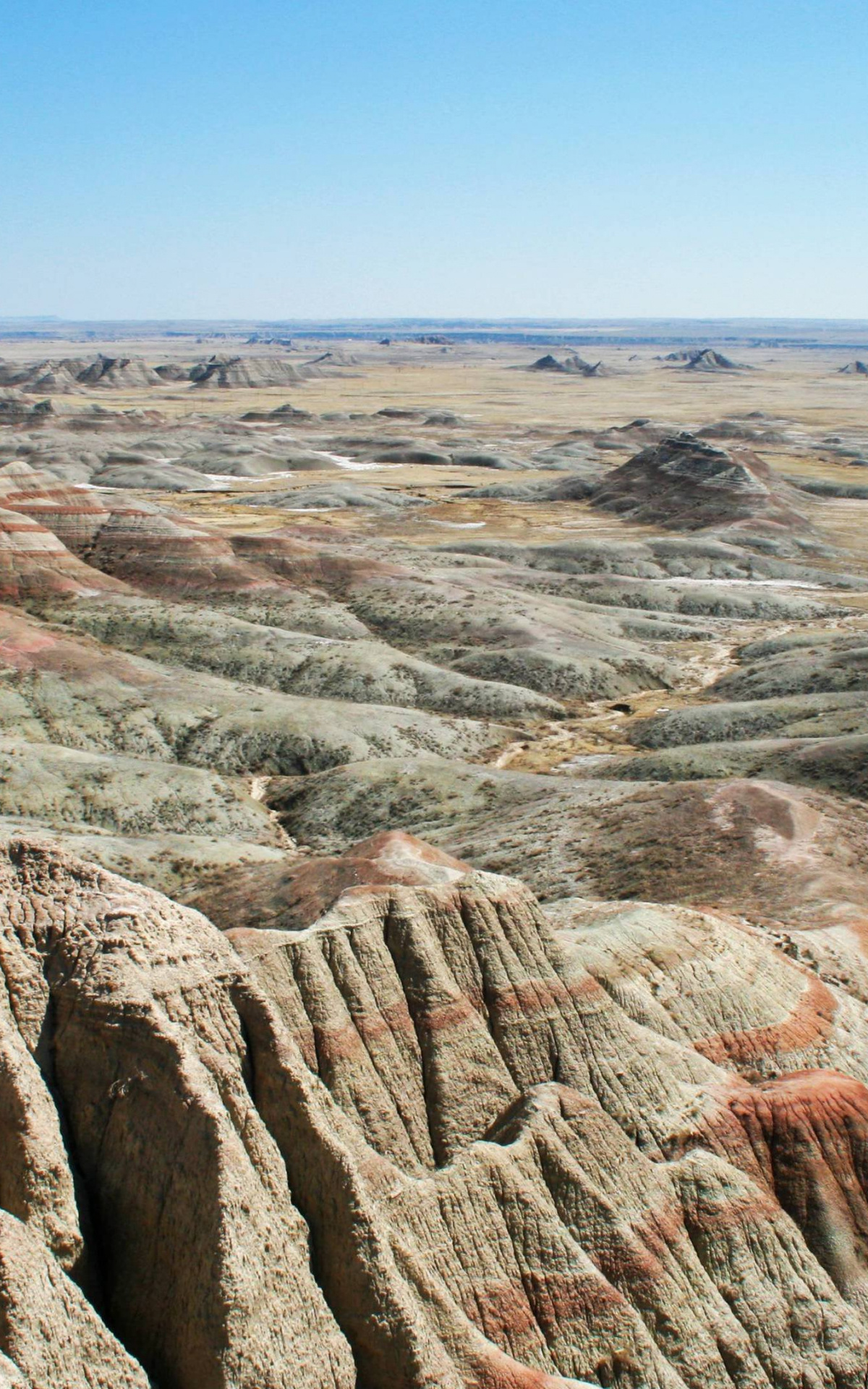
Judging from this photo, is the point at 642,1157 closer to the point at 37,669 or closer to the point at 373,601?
the point at 37,669

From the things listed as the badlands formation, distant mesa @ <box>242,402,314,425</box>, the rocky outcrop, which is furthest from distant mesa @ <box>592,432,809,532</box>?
distant mesa @ <box>242,402,314,425</box>

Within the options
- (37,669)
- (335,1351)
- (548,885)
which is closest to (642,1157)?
(335,1351)

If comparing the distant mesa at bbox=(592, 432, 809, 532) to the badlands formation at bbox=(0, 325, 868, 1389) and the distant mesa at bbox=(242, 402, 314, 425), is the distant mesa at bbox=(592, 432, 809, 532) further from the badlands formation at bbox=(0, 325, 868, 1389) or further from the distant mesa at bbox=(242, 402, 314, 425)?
the distant mesa at bbox=(242, 402, 314, 425)

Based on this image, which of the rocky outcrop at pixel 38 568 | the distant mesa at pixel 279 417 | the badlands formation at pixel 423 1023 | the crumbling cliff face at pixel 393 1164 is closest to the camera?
the crumbling cliff face at pixel 393 1164

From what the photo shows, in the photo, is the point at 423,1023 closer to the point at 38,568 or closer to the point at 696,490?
the point at 38,568

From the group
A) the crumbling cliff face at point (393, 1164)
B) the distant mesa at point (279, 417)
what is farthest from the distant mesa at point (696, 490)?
the crumbling cliff face at point (393, 1164)

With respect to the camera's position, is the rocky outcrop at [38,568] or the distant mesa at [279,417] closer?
the rocky outcrop at [38,568]

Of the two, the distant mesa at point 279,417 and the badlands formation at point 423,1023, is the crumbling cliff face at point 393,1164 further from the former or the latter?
the distant mesa at point 279,417

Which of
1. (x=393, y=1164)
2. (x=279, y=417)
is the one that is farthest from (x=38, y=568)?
(x=279, y=417)

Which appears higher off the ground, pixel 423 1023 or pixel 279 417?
pixel 279 417
